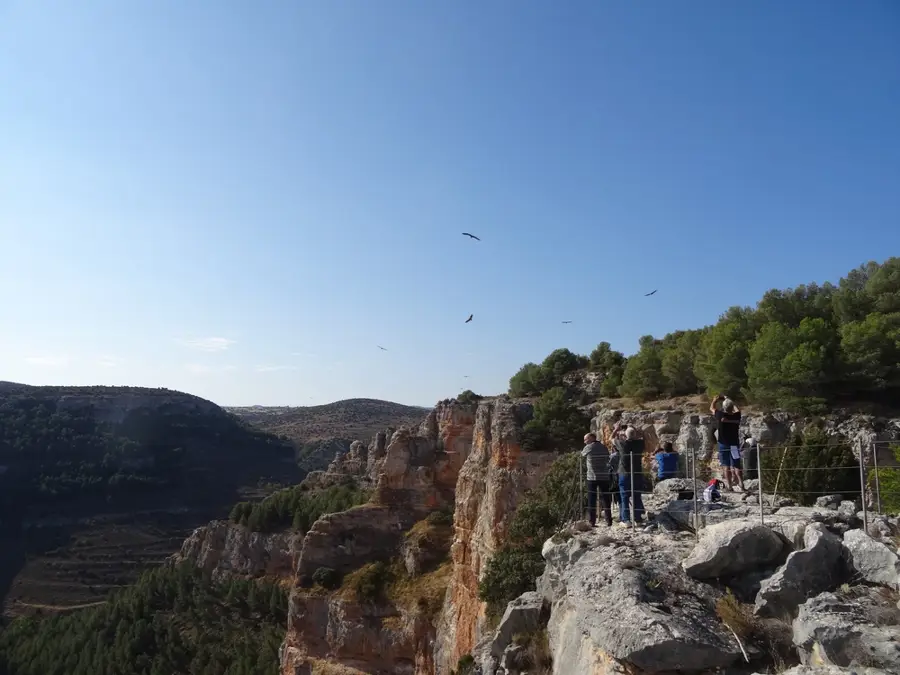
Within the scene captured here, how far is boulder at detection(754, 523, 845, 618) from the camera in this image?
5.87m

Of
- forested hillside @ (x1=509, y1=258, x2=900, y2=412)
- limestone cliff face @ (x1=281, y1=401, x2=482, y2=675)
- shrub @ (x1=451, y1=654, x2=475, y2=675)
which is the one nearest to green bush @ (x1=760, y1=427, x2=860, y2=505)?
shrub @ (x1=451, y1=654, x2=475, y2=675)

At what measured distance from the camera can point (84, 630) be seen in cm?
4266

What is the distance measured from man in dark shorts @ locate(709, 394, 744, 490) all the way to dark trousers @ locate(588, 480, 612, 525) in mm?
2203

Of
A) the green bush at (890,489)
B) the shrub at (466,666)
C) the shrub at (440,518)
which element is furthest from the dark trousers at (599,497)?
the shrub at (440,518)

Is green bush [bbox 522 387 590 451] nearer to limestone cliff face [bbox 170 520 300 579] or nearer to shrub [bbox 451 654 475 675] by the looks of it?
shrub [bbox 451 654 475 675]

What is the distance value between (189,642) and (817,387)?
36.0 meters

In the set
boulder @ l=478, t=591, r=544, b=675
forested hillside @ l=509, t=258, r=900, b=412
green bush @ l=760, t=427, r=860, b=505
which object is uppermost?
forested hillside @ l=509, t=258, r=900, b=412

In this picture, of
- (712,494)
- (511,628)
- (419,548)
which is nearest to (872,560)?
(712,494)

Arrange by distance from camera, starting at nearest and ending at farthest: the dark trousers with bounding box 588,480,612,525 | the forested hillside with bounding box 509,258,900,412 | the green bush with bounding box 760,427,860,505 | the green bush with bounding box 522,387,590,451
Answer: the dark trousers with bounding box 588,480,612,525 < the green bush with bounding box 760,427,860,505 < the forested hillside with bounding box 509,258,900,412 < the green bush with bounding box 522,387,590,451

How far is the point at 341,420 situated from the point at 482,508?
108822 mm

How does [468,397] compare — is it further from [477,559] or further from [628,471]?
[628,471]

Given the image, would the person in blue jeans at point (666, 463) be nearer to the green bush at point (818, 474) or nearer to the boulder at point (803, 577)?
the green bush at point (818, 474)

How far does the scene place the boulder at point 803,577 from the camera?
587 cm

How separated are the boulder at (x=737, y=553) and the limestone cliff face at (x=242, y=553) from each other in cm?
3988
